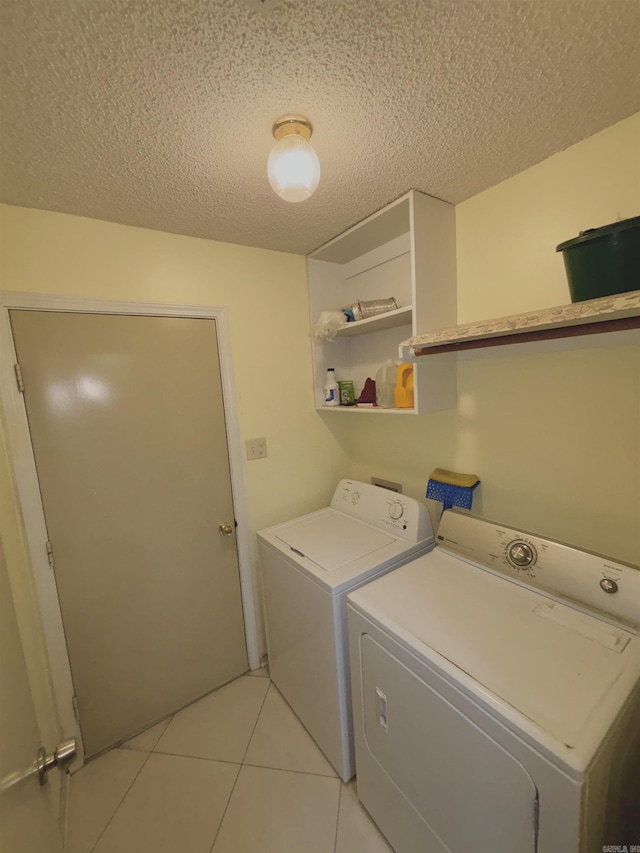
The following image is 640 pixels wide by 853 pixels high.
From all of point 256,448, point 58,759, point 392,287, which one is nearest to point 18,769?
point 58,759

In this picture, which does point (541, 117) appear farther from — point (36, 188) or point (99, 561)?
point (99, 561)

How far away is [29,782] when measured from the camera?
71cm

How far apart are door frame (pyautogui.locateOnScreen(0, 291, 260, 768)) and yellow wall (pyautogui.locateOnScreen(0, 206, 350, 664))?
1.6 inches

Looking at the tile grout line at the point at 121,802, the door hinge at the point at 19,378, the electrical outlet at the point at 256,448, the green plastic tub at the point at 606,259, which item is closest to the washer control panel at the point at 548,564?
the green plastic tub at the point at 606,259

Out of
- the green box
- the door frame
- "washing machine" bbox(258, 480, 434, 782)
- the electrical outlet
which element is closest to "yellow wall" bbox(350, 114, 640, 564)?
"washing machine" bbox(258, 480, 434, 782)

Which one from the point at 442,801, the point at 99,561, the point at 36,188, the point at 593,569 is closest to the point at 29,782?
the point at 99,561

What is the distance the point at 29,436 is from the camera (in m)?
1.34

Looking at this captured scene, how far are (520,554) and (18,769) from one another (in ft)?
4.86

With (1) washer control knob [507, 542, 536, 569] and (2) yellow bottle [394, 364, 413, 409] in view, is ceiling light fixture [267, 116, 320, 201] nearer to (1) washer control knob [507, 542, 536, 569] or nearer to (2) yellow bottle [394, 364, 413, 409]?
(2) yellow bottle [394, 364, 413, 409]

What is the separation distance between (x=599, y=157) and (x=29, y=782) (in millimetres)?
2265

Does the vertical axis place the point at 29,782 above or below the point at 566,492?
below

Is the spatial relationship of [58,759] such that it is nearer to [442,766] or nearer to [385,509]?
[442,766]

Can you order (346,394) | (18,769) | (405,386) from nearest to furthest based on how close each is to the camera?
(18,769)
(405,386)
(346,394)

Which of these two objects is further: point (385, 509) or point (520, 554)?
point (385, 509)
